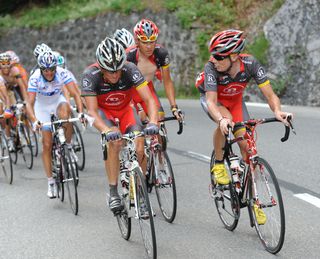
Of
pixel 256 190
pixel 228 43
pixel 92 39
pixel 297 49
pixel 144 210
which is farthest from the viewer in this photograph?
pixel 92 39

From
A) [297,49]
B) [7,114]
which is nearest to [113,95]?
[7,114]

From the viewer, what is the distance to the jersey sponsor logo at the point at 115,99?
21.8ft

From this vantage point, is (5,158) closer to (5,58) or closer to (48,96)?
(48,96)

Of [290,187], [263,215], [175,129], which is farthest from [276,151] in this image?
[263,215]

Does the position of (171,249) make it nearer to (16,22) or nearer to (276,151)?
(276,151)

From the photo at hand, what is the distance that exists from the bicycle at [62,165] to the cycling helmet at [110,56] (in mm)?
1587

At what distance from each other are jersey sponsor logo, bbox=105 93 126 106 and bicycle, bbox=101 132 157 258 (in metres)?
0.60

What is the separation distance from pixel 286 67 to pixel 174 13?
657 centimetres

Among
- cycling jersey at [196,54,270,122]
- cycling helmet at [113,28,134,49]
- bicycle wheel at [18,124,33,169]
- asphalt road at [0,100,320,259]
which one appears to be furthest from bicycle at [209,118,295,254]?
bicycle wheel at [18,124,33,169]

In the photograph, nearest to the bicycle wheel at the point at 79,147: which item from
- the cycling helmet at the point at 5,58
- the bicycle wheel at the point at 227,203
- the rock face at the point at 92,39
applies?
the cycling helmet at the point at 5,58

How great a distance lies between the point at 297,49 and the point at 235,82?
1144 cm

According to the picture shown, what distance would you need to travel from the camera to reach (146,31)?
298 inches

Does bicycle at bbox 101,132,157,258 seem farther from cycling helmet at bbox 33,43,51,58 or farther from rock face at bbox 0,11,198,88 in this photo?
rock face at bbox 0,11,198,88

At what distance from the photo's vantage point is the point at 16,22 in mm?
28281
